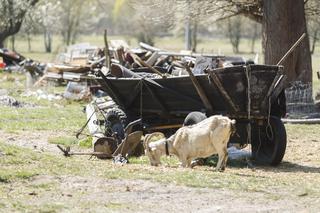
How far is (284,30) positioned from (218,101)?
29.4 ft

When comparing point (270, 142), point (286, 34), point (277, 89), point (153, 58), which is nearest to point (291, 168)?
point (270, 142)

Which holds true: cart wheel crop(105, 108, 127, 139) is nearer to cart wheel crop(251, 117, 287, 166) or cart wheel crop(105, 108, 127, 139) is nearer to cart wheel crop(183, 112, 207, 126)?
cart wheel crop(183, 112, 207, 126)

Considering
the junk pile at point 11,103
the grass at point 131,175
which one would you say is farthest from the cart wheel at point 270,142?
the junk pile at point 11,103

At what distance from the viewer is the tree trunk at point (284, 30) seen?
22.1m

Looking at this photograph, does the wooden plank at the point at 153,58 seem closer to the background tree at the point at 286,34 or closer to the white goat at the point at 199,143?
the background tree at the point at 286,34

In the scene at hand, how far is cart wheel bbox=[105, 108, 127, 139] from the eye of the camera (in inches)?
610

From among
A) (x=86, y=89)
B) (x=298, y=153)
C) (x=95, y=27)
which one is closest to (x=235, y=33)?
(x=95, y=27)

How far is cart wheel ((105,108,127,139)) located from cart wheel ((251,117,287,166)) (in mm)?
2601

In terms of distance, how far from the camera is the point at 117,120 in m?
15.8

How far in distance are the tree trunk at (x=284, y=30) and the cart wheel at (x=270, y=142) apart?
8.14 meters

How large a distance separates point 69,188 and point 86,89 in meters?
16.5

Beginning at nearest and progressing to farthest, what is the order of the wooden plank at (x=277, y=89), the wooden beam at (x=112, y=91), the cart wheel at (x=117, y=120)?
1. the wooden plank at (x=277, y=89)
2. the wooden beam at (x=112, y=91)
3. the cart wheel at (x=117, y=120)

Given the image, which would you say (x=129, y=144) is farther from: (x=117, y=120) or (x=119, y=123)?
(x=117, y=120)

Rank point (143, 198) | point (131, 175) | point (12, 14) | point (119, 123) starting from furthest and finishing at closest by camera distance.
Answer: point (12, 14)
point (119, 123)
point (131, 175)
point (143, 198)
